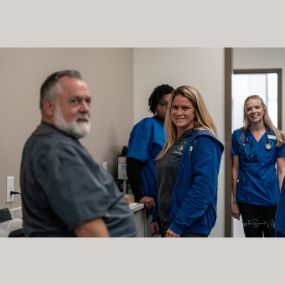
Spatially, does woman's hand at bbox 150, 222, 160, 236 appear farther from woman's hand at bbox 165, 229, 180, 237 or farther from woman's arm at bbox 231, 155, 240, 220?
woman's arm at bbox 231, 155, 240, 220

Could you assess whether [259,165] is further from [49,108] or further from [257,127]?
[49,108]

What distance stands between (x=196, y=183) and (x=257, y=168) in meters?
0.66

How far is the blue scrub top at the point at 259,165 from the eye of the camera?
1.78 m

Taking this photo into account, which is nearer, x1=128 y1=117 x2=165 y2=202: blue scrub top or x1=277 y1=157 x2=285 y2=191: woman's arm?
x1=128 y1=117 x2=165 y2=202: blue scrub top

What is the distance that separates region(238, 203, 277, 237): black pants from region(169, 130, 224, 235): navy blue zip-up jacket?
0.55m

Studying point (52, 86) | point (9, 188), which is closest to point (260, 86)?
point (9, 188)

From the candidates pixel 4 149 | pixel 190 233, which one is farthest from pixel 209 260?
pixel 4 149

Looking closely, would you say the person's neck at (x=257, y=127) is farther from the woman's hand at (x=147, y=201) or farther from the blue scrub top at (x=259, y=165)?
the woman's hand at (x=147, y=201)

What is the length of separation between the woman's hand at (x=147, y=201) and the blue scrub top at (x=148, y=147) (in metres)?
0.01

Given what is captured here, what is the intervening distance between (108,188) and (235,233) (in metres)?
1.05

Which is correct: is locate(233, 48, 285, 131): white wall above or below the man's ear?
above

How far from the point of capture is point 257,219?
5.95 feet

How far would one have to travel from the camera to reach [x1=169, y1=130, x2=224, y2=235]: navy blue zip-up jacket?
1.20 m

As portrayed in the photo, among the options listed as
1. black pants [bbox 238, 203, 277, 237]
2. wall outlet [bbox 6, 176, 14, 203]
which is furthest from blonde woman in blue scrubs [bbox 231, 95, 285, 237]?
wall outlet [bbox 6, 176, 14, 203]
